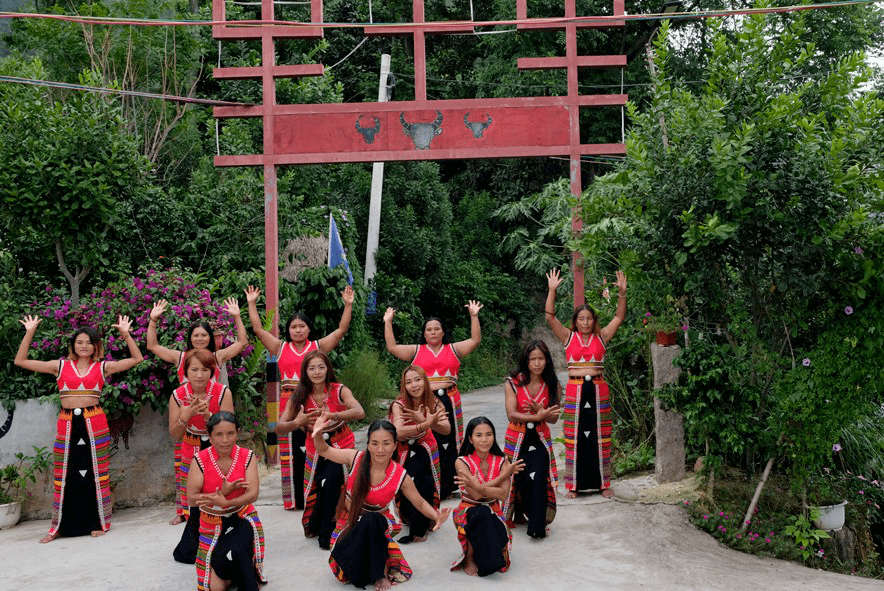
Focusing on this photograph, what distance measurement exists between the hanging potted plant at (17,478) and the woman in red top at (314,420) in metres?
2.63

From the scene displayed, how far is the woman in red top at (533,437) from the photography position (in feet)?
20.7

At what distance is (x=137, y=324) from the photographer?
25.6ft

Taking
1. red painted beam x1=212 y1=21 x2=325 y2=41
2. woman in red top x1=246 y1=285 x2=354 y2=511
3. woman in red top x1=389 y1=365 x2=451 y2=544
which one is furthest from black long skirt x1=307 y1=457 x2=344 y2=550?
red painted beam x1=212 y1=21 x2=325 y2=41

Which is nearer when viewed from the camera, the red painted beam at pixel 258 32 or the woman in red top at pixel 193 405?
the woman in red top at pixel 193 405

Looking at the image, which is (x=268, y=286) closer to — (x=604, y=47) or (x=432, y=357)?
(x=432, y=357)

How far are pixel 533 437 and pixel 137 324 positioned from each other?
3630 millimetres

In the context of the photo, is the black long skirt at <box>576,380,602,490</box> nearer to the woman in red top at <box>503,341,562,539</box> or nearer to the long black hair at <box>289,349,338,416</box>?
the woman in red top at <box>503,341,562,539</box>

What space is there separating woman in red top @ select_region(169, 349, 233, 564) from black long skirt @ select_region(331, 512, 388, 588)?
148 cm

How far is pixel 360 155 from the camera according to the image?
27.6 ft

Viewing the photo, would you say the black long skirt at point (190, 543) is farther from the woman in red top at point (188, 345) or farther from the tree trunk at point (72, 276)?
the tree trunk at point (72, 276)

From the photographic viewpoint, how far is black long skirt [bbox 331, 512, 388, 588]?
5320 millimetres

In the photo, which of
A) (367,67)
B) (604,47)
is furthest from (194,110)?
(604,47)

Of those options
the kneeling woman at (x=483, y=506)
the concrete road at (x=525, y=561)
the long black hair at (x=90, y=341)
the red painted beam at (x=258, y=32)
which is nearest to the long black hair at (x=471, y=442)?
the kneeling woman at (x=483, y=506)

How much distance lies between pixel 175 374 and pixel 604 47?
12.3 metres
